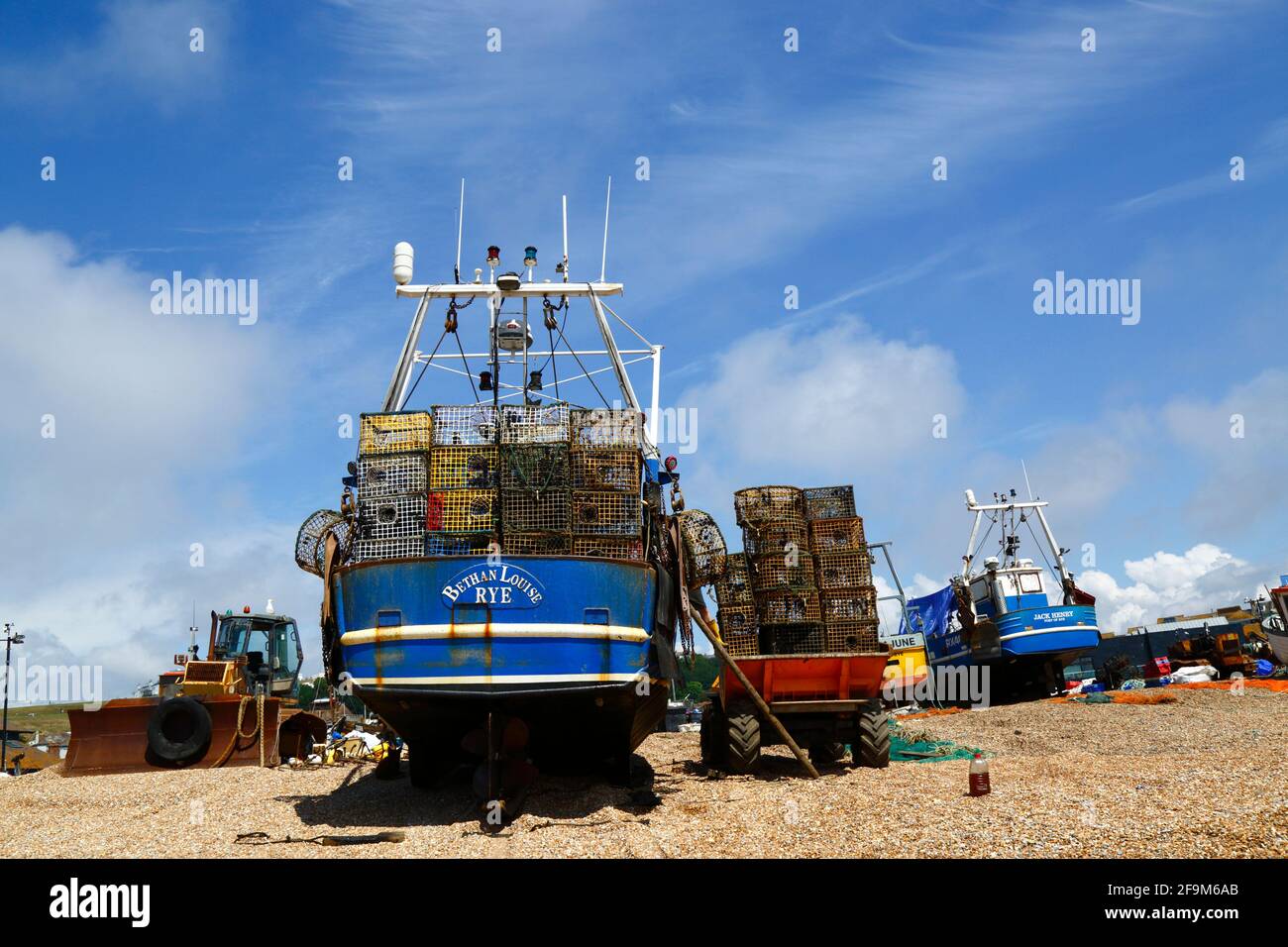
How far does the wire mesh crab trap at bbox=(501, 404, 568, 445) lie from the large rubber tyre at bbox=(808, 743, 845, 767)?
8.13m

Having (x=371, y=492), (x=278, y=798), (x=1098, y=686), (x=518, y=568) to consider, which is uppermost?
(x=371, y=492)

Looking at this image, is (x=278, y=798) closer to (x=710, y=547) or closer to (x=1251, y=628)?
(x=710, y=547)

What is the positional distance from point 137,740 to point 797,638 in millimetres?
14159

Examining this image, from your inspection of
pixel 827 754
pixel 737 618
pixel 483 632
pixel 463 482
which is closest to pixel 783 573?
pixel 737 618

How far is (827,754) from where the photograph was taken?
54.7 ft

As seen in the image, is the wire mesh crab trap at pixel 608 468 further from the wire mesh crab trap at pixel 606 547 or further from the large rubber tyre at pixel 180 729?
the large rubber tyre at pixel 180 729

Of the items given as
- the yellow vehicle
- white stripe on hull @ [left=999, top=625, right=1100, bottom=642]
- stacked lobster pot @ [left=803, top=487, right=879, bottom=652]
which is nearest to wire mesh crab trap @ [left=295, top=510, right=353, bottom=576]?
stacked lobster pot @ [left=803, top=487, right=879, bottom=652]

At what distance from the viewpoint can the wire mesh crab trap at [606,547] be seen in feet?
40.1

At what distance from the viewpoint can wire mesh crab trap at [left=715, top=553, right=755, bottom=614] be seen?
17156mm

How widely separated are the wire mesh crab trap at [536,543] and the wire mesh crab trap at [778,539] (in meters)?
6.02

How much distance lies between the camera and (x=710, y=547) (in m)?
17.0

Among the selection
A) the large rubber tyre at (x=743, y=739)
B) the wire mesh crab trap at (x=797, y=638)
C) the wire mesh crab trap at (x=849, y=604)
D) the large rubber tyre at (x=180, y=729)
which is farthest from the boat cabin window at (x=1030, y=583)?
the large rubber tyre at (x=180, y=729)
